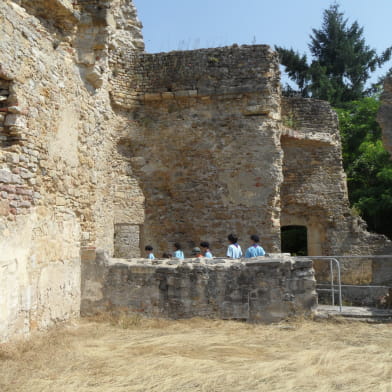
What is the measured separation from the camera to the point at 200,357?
15.6ft

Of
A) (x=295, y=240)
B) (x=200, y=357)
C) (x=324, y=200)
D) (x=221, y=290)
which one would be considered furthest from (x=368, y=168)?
(x=200, y=357)

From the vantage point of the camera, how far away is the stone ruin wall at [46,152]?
5.14 m

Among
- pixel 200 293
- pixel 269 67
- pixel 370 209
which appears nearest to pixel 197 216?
pixel 269 67

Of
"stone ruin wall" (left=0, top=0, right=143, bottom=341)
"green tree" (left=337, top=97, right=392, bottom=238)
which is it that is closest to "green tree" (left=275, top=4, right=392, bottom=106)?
"green tree" (left=337, top=97, right=392, bottom=238)

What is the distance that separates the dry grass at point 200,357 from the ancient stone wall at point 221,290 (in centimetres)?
19

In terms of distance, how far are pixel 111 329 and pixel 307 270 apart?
2.75 m

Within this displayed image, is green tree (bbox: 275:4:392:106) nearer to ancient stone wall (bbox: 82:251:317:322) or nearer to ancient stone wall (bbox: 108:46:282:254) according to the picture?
ancient stone wall (bbox: 108:46:282:254)

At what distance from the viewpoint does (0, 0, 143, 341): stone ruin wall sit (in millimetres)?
5141

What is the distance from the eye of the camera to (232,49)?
11047 millimetres

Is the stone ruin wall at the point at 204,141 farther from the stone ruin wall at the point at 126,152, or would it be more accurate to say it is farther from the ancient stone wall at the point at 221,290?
the ancient stone wall at the point at 221,290

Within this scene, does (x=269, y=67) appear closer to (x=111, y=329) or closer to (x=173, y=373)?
(x=111, y=329)

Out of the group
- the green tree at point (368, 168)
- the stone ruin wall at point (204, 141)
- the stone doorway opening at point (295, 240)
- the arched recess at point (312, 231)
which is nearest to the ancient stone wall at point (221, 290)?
the stone ruin wall at point (204, 141)

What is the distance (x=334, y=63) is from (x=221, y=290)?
2421 cm

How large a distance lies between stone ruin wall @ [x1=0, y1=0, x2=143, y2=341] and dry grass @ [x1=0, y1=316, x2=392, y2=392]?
55 cm
